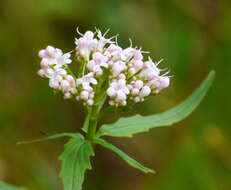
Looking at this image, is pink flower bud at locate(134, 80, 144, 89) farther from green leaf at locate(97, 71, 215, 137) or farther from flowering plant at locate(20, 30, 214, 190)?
green leaf at locate(97, 71, 215, 137)

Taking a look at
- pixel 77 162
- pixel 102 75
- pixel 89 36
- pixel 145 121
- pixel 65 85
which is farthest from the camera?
pixel 145 121

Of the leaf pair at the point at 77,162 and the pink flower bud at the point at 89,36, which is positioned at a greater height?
the pink flower bud at the point at 89,36

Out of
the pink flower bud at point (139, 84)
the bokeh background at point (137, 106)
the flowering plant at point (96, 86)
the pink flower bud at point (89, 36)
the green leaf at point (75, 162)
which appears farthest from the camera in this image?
the bokeh background at point (137, 106)

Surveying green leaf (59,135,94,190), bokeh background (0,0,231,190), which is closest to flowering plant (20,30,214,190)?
green leaf (59,135,94,190)

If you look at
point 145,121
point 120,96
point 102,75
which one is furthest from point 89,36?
point 145,121

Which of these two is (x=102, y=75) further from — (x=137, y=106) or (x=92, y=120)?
(x=137, y=106)

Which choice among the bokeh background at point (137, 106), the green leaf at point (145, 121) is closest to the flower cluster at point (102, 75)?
the green leaf at point (145, 121)

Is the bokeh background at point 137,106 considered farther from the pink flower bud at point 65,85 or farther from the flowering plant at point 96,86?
the pink flower bud at point 65,85
